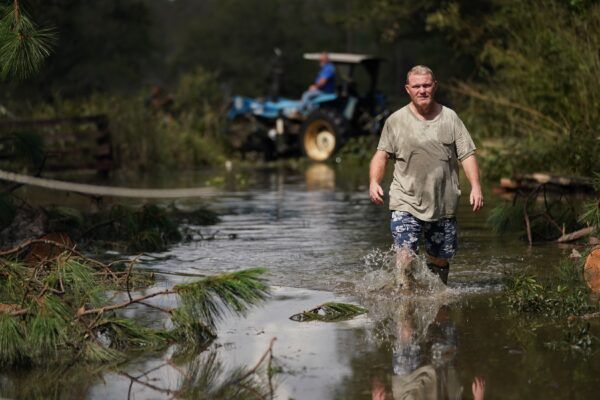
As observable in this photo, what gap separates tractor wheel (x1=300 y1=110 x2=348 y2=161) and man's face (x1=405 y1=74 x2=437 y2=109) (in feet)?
68.5

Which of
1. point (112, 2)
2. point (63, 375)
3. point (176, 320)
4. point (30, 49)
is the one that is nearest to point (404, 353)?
point (176, 320)

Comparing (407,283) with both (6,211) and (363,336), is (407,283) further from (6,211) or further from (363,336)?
(6,211)

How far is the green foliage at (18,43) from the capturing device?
29.3ft

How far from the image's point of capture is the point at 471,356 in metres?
7.20

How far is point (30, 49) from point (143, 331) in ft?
7.91

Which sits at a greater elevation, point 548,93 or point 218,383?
point 548,93

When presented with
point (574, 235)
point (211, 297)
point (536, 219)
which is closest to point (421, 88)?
point (211, 297)

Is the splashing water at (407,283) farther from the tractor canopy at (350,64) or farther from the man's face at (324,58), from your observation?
the tractor canopy at (350,64)

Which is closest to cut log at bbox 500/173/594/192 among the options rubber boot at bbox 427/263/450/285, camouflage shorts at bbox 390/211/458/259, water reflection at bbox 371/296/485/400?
rubber boot at bbox 427/263/450/285

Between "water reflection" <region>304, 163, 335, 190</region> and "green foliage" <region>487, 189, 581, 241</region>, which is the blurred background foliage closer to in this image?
"water reflection" <region>304, 163, 335, 190</region>

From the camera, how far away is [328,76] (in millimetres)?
31297

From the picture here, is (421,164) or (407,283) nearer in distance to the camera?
(421,164)

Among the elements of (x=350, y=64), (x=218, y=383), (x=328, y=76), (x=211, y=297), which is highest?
(x=350, y=64)

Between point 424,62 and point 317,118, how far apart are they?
23.8 m
